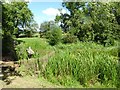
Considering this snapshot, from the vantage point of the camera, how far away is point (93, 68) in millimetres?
6996

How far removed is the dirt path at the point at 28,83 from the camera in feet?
20.4

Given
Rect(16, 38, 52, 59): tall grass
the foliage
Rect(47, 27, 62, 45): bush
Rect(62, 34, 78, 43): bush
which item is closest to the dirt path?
Rect(16, 38, 52, 59): tall grass

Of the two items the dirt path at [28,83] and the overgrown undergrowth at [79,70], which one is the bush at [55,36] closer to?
the overgrown undergrowth at [79,70]

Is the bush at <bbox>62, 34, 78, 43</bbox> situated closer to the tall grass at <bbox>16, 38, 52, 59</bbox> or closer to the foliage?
the foliage

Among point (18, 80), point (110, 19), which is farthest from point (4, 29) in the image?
point (110, 19)

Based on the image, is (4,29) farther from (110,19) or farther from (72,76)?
(110,19)

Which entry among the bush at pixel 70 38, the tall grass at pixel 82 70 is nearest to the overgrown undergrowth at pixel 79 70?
the tall grass at pixel 82 70

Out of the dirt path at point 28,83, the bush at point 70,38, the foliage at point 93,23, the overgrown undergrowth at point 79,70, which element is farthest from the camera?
the foliage at point 93,23

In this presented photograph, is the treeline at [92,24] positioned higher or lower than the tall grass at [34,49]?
higher

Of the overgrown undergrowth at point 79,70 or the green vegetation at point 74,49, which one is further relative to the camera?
the green vegetation at point 74,49

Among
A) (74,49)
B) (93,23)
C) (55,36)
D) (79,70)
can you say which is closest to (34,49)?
(74,49)

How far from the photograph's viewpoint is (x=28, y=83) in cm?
644

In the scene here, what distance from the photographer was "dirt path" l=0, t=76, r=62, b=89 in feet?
20.4

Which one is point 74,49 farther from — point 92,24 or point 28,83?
point 92,24
